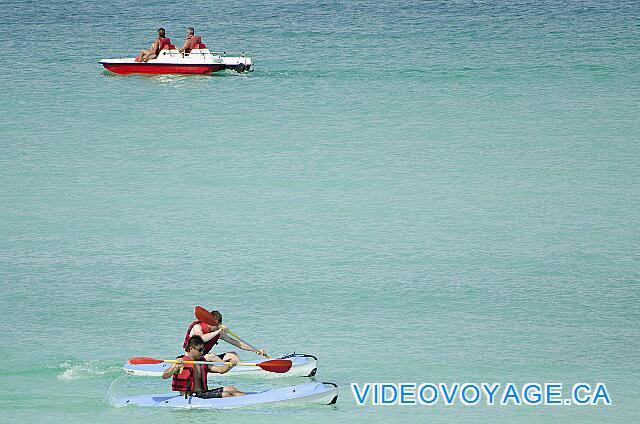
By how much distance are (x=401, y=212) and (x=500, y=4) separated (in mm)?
23182

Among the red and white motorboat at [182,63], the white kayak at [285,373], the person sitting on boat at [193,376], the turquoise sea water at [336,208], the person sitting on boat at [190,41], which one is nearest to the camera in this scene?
the person sitting on boat at [193,376]

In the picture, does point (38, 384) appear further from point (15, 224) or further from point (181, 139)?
point (181, 139)

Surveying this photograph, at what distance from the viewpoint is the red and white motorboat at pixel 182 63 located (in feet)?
114

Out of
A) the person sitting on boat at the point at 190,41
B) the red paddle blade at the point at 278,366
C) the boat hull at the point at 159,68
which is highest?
the person sitting on boat at the point at 190,41

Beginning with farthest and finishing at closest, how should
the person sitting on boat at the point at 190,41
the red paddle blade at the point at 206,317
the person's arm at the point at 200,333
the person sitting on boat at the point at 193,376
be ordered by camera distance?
the person sitting on boat at the point at 190,41 → the red paddle blade at the point at 206,317 → the person's arm at the point at 200,333 → the person sitting on boat at the point at 193,376

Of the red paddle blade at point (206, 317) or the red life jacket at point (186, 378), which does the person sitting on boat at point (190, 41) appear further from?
the red life jacket at point (186, 378)

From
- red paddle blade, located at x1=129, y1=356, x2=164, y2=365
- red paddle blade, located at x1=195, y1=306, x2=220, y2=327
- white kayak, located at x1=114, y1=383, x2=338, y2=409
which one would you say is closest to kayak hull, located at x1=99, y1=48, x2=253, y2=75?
red paddle blade, located at x1=129, y1=356, x2=164, y2=365

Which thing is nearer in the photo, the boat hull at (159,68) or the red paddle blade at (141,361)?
the red paddle blade at (141,361)

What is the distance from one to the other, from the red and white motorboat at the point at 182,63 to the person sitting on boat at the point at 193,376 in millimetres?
19993

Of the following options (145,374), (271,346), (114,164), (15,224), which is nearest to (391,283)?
Answer: (271,346)

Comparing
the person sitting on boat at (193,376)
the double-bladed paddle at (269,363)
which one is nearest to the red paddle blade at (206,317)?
the person sitting on boat at (193,376)

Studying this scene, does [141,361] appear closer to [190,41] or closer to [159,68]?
[190,41]

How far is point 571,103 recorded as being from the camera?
3319 cm

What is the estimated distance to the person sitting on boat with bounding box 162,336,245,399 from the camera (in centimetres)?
1541
